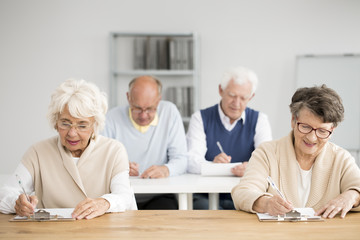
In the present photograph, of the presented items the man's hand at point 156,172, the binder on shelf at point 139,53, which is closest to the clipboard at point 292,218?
the man's hand at point 156,172

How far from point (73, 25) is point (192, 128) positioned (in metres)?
2.47

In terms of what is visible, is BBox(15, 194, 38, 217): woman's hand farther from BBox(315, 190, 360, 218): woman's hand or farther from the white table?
BBox(315, 190, 360, 218): woman's hand

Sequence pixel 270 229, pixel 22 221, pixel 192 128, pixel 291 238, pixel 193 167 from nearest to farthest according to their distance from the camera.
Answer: pixel 291 238 → pixel 270 229 → pixel 22 221 → pixel 193 167 → pixel 192 128

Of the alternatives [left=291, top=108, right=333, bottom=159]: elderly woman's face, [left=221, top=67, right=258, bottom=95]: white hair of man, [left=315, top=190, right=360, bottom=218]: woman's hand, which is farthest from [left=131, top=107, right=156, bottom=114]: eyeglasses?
[left=315, top=190, right=360, bottom=218]: woman's hand

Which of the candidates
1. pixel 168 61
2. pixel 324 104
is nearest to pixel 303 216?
pixel 324 104

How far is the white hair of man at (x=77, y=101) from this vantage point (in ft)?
6.69

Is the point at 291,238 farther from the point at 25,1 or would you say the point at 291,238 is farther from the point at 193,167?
the point at 25,1

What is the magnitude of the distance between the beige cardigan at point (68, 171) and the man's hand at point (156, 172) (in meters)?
0.75

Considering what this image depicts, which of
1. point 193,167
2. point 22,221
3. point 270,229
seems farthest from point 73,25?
point 270,229

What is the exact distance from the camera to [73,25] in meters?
5.19

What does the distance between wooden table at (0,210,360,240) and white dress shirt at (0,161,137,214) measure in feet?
0.26

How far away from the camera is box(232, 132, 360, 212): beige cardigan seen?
1.97 metres

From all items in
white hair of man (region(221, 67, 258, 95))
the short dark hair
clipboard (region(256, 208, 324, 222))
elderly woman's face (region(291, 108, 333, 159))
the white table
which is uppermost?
white hair of man (region(221, 67, 258, 95))

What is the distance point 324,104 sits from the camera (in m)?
1.87
